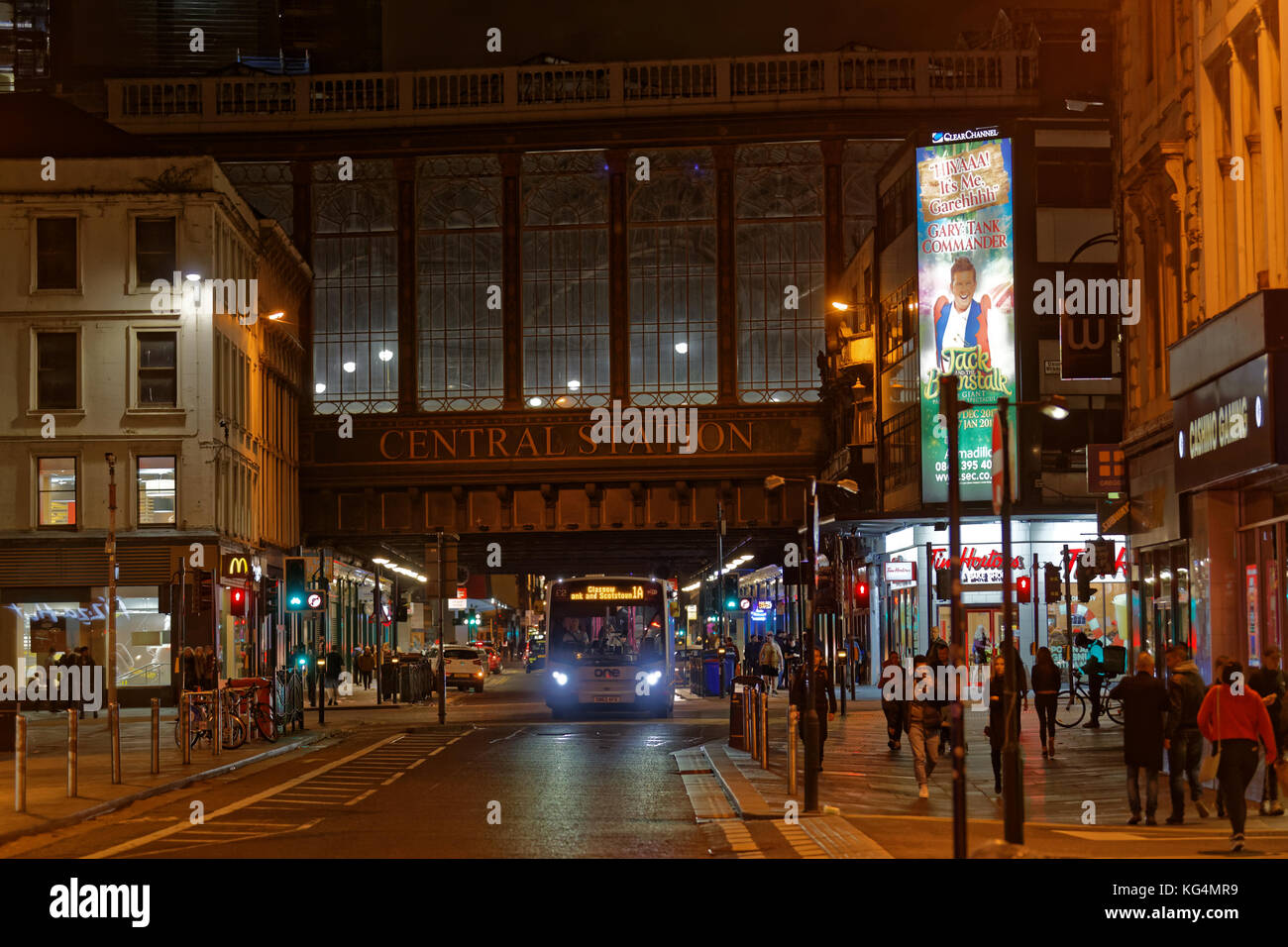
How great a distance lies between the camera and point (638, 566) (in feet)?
328

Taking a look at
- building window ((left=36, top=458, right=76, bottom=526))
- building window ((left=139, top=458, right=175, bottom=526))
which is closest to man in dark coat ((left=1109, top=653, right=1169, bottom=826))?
building window ((left=139, top=458, right=175, bottom=526))

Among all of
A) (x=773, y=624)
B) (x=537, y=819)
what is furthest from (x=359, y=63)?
(x=537, y=819)

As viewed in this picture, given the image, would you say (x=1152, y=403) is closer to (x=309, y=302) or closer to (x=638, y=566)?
(x=309, y=302)

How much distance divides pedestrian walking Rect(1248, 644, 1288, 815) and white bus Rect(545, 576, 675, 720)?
23772 millimetres

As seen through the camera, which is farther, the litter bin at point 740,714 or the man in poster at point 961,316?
the man in poster at point 961,316

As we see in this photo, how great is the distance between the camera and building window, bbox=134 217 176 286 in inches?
2061

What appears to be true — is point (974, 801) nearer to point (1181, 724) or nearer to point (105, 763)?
point (1181, 724)

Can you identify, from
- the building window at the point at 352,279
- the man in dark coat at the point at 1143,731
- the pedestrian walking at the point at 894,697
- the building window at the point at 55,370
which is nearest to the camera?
the man in dark coat at the point at 1143,731

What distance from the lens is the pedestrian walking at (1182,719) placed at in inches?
796

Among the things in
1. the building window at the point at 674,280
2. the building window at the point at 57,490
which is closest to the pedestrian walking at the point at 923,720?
the building window at the point at 57,490

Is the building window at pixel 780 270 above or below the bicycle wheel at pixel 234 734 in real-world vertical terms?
above

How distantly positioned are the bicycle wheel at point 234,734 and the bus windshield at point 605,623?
11327mm

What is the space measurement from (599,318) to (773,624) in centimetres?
3604

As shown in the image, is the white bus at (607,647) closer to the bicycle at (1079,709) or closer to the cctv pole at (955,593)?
the bicycle at (1079,709)
